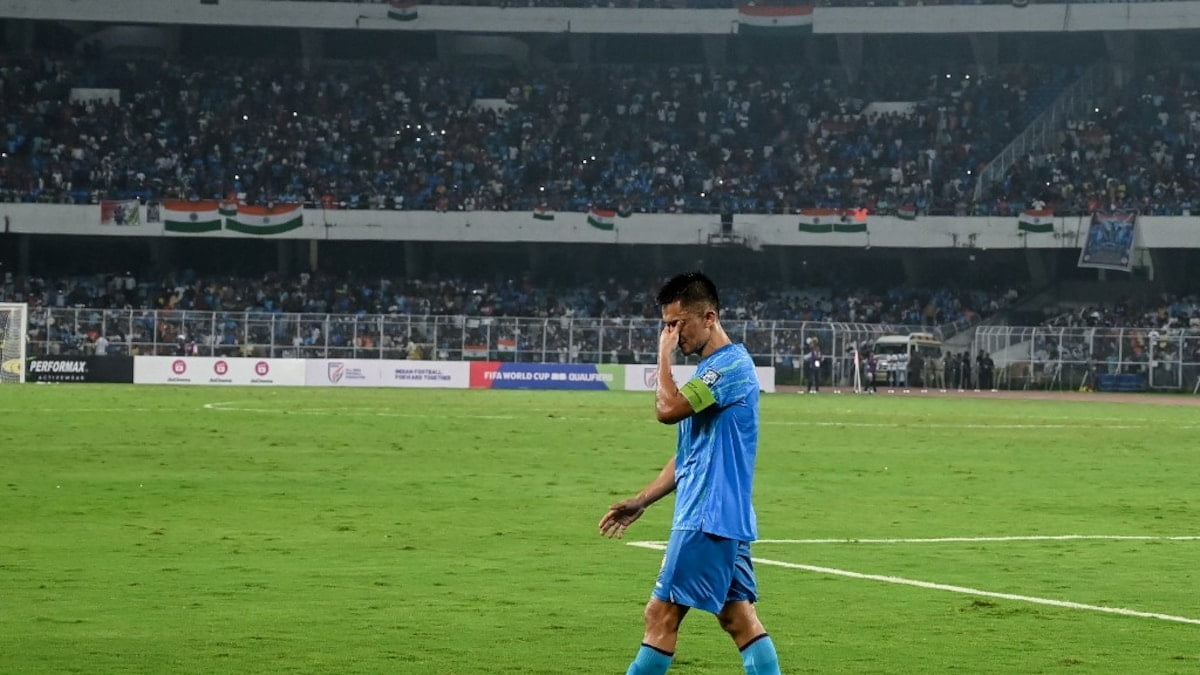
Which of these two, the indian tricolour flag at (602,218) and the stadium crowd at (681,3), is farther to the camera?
the stadium crowd at (681,3)

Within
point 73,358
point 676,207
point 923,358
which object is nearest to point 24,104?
point 73,358

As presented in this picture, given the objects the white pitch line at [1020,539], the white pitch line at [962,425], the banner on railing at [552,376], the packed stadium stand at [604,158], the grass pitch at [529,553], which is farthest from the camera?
the packed stadium stand at [604,158]

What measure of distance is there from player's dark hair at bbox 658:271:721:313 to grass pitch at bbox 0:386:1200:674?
3.04m

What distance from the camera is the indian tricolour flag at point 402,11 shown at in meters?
82.9

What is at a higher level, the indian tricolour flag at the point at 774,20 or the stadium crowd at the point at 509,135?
the indian tricolour flag at the point at 774,20

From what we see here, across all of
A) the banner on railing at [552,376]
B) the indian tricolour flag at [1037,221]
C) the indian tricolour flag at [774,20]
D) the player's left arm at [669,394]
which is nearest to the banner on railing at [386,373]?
the banner on railing at [552,376]

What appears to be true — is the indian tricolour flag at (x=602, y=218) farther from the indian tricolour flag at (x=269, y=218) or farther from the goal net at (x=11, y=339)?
the goal net at (x=11, y=339)

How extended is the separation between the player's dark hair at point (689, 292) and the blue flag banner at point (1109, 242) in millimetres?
67724

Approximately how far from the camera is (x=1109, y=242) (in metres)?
73.5

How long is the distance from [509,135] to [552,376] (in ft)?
66.2

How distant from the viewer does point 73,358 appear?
6212cm

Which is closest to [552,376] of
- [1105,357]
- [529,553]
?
[1105,357]

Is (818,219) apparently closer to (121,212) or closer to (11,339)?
(121,212)

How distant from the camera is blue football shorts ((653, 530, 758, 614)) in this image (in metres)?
8.02
